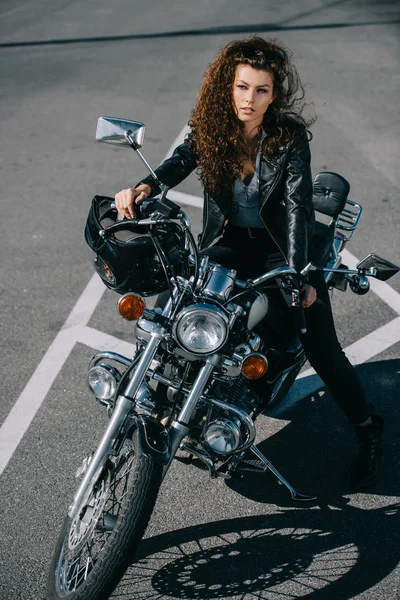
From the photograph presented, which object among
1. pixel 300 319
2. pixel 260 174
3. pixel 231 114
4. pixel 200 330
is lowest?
pixel 300 319

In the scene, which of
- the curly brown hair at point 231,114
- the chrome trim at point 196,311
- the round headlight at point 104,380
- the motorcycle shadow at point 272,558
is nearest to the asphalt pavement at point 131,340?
the motorcycle shadow at point 272,558

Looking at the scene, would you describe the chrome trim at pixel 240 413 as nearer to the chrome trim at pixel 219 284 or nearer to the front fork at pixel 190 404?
the front fork at pixel 190 404

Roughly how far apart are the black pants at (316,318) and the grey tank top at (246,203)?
59 millimetres

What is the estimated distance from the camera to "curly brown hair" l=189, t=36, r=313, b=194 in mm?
3434

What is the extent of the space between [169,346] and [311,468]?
127 centimetres

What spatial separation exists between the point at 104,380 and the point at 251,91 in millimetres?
1388

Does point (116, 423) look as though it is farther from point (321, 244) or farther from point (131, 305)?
point (321, 244)

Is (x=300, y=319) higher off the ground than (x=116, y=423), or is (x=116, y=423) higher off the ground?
(x=300, y=319)

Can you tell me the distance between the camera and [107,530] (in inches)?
115

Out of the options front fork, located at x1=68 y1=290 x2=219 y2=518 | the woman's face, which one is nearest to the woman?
the woman's face

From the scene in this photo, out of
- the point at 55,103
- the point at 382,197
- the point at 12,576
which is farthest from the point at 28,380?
the point at 55,103

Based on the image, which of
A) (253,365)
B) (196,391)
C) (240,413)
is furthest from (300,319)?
(196,391)

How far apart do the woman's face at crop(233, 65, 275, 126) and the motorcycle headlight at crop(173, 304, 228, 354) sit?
104 cm

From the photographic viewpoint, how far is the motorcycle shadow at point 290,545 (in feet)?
10.5
